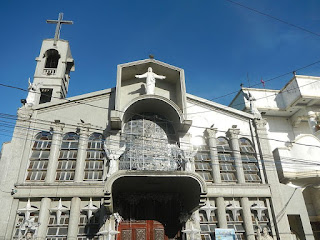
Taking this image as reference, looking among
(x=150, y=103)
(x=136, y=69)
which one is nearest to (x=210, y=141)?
(x=150, y=103)

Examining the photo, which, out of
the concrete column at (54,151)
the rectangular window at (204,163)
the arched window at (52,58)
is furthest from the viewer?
the arched window at (52,58)

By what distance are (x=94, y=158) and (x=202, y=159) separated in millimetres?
6535

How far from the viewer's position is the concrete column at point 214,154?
17172mm

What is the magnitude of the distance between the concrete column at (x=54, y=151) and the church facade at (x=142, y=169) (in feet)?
0.19

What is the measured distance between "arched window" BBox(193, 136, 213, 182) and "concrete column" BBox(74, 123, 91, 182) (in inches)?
262

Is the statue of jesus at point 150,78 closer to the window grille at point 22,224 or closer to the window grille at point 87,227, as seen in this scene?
the window grille at point 87,227

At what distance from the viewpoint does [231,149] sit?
1855cm

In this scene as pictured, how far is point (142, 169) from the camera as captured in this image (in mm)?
16406

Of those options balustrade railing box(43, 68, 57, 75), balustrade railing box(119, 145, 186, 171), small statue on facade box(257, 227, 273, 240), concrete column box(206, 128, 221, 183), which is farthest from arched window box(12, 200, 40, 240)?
small statue on facade box(257, 227, 273, 240)

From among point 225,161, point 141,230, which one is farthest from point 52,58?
point 225,161

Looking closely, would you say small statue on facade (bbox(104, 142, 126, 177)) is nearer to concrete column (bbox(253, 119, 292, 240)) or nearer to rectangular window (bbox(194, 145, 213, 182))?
rectangular window (bbox(194, 145, 213, 182))

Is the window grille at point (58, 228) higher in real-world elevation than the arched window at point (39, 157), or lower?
lower

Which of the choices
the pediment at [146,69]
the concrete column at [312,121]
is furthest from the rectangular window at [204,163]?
the concrete column at [312,121]

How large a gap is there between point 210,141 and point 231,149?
1475 mm
